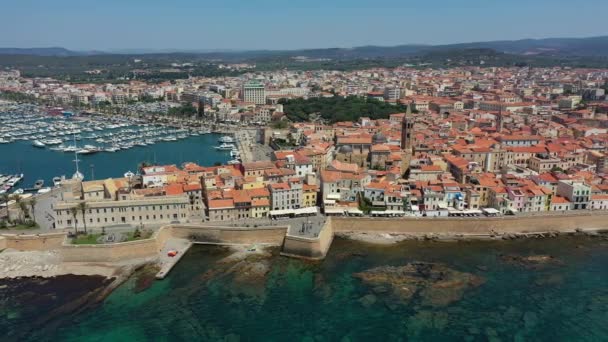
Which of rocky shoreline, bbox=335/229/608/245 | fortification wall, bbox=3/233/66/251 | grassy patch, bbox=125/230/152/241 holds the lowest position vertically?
rocky shoreline, bbox=335/229/608/245

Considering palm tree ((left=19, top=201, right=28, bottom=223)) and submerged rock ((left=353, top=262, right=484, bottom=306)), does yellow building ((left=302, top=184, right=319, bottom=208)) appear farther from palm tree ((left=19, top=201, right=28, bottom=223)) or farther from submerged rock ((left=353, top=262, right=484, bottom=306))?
palm tree ((left=19, top=201, right=28, bottom=223))

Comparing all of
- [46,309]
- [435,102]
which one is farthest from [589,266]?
[435,102]

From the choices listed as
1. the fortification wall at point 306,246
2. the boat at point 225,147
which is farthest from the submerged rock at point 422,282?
the boat at point 225,147

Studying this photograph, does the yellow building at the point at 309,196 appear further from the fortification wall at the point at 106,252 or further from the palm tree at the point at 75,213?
the palm tree at the point at 75,213

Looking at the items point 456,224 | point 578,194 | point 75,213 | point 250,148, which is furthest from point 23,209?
point 578,194

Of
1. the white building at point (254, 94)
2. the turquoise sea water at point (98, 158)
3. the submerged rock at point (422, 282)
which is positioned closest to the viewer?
the submerged rock at point (422, 282)

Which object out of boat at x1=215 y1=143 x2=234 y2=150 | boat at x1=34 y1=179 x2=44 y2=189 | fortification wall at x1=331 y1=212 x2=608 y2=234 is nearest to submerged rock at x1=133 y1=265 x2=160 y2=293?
fortification wall at x1=331 y1=212 x2=608 y2=234

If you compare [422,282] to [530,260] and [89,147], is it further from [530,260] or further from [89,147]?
[89,147]
